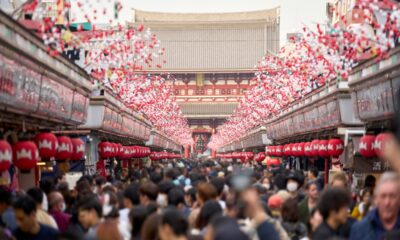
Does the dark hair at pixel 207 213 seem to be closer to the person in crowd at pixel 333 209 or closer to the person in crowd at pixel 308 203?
the person in crowd at pixel 333 209

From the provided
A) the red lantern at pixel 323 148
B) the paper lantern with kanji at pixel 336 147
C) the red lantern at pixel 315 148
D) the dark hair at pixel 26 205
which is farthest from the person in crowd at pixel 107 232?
the red lantern at pixel 315 148

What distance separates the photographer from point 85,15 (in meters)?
15.9

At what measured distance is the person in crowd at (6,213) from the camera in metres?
10.3

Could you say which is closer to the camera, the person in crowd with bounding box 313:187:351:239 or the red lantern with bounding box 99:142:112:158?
the person in crowd with bounding box 313:187:351:239

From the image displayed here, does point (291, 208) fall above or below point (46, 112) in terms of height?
below

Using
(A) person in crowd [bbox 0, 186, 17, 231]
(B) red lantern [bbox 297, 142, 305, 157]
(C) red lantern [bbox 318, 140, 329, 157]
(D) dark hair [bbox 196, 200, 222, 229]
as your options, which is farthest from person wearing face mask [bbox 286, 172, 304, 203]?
(B) red lantern [bbox 297, 142, 305, 157]

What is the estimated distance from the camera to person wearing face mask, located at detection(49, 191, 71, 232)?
11.5 meters

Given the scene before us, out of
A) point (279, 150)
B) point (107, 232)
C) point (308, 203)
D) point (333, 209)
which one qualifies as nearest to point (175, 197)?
point (308, 203)

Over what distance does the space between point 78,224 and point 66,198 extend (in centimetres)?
315

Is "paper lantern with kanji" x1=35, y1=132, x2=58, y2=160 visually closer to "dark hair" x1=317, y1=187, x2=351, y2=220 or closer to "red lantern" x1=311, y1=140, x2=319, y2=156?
"dark hair" x1=317, y1=187, x2=351, y2=220

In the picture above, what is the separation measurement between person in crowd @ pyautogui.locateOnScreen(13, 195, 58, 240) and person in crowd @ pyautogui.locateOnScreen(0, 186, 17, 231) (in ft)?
3.04

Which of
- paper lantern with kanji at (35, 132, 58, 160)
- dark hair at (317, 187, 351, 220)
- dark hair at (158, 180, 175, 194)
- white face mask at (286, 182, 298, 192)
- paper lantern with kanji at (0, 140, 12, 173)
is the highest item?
paper lantern with kanji at (35, 132, 58, 160)

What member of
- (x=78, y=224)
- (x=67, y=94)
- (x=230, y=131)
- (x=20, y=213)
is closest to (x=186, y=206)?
(x=78, y=224)

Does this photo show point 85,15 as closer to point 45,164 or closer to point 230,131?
point 45,164
